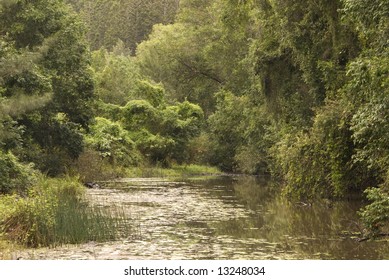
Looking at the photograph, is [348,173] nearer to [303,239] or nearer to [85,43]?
[303,239]

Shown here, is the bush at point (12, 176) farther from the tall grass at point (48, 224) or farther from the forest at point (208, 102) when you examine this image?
the tall grass at point (48, 224)

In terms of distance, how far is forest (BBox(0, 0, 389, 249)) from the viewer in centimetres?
1703

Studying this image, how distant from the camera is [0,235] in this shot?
15531 mm

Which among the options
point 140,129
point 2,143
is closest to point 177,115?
point 140,129

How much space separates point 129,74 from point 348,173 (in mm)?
40846

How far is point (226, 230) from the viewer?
64.1ft

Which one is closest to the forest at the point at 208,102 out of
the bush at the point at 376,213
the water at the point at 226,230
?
the bush at the point at 376,213

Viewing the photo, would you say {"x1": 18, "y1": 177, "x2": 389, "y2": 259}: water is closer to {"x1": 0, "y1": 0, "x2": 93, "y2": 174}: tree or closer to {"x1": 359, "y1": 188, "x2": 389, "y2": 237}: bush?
{"x1": 359, "y1": 188, "x2": 389, "y2": 237}: bush

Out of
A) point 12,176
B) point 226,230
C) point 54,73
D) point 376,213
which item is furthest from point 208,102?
point 376,213

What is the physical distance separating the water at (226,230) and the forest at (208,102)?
0.81 m

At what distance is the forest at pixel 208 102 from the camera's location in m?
17.0

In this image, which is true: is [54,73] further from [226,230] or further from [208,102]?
[208,102]

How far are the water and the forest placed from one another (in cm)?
81

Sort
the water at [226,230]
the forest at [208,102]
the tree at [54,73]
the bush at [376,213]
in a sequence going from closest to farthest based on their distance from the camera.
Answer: the bush at [376,213]
the water at [226,230]
the forest at [208,102]
the tree at [54,73]
